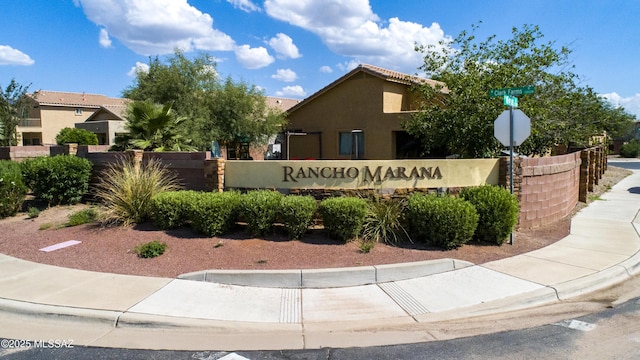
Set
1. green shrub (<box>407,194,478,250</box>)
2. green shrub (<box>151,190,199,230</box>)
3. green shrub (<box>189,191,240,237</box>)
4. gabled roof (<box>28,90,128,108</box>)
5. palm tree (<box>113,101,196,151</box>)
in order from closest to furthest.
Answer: green shrub (<box>407,194,478,250</box>) → green shrub (<box>189,191,240,237</box>) → green shrub (<box>151,190,199,230</box>) → palm tree (<box>113,101,196,151</box>) → gabled roof (<box>28,90,128,108</box>)

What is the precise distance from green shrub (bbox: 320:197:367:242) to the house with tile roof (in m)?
14.5

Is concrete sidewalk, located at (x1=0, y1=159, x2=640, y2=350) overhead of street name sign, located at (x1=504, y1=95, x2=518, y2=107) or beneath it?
beneath

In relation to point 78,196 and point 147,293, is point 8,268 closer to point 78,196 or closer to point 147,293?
point 147,293

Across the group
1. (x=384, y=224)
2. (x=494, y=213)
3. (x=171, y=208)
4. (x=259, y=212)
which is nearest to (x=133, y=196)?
(x=171, y=208)

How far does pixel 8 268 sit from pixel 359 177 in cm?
631

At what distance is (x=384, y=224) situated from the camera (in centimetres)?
843

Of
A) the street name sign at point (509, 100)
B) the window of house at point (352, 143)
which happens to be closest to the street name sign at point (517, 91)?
the street name sign at point (509, 100)

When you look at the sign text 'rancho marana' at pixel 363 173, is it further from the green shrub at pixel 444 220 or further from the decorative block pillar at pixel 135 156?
the decorative block pillar at pixel 135 156

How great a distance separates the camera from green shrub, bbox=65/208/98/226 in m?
9.66

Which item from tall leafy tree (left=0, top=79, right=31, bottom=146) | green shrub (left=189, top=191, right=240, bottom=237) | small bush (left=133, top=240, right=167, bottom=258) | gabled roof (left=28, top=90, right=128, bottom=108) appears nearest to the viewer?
small bush (left=133, top=240, right=167, bottom=258)

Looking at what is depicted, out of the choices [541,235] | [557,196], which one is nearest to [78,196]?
[541,235]

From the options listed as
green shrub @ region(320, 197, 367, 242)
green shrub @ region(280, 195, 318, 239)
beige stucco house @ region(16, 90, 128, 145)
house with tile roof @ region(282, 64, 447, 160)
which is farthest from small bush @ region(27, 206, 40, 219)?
beige stucco house @ region(16, 90, 128, 145)

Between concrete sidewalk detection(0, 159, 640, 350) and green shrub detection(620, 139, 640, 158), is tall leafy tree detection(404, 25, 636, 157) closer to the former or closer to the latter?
concrete sidewalk detection(0, 159, 640, 350)

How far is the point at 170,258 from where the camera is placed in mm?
7434
